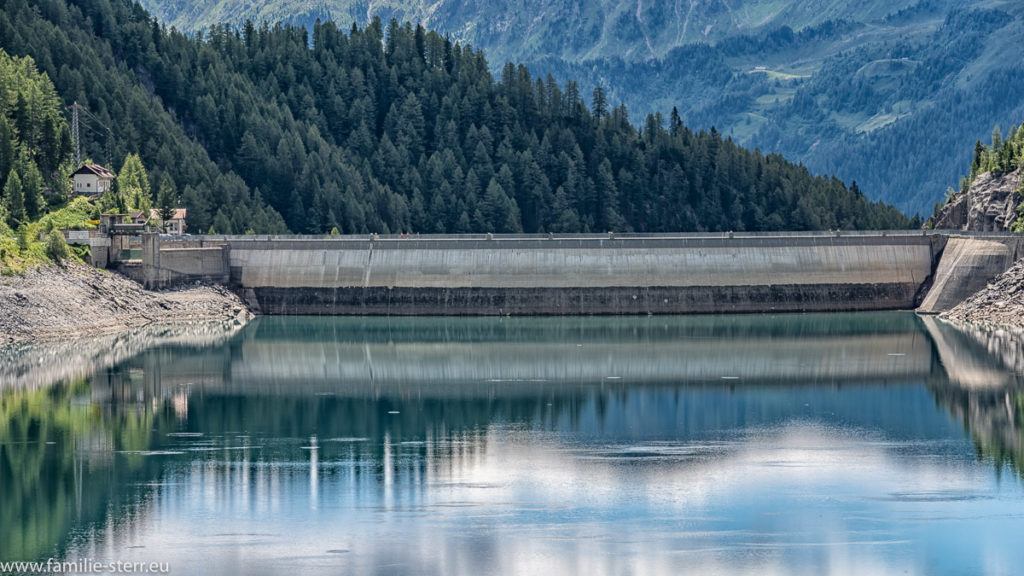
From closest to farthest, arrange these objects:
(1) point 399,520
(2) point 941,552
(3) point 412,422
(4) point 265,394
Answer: (2) point 941,552, (1) point 399,520, (3) point 412,422, (4) point 265,394

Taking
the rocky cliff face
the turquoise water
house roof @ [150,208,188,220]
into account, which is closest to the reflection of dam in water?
the turquoise water

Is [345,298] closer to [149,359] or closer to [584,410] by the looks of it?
[149,359]

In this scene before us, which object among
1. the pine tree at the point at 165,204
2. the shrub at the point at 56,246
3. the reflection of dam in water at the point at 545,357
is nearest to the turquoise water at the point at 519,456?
the reflection of dam in water at the point at 545,357

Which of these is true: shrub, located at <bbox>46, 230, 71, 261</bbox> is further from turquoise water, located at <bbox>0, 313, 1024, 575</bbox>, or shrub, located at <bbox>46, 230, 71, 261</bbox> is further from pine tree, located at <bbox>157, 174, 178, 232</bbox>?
pine tree, located at <bbox>157, 174, 178, 232</bbox>

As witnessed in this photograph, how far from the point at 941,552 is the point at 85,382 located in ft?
177

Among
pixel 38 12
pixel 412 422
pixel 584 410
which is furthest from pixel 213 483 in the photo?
pixel 38 12

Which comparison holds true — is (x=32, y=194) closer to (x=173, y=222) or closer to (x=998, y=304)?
(x=173, y=222)

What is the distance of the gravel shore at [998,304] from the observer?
12006cm

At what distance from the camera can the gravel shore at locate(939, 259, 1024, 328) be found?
120062mm

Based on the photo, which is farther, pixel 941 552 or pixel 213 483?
pixel 213 483

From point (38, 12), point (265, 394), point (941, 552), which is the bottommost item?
point (941, 552)

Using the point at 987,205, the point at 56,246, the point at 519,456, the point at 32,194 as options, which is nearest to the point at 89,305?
the point at 56,246

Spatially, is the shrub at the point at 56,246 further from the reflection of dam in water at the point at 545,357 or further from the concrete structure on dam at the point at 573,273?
the reflection of dam in water at the point at 545,357

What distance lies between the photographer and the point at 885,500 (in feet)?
194
